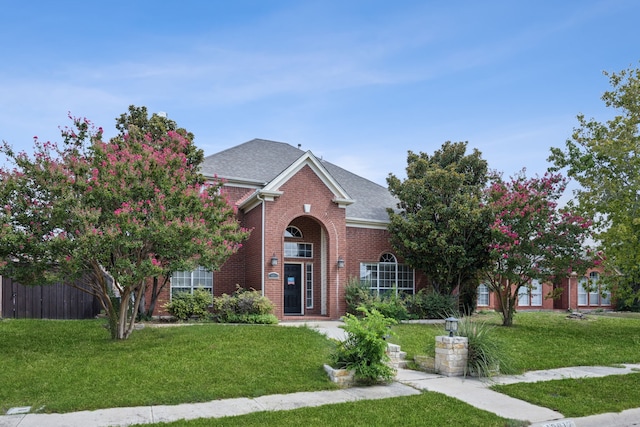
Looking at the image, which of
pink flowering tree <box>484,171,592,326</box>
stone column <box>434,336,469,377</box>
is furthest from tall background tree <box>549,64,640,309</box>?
stone column <box>434,336,469,377</box>

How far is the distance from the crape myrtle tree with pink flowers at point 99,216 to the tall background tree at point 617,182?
1062 centimetres

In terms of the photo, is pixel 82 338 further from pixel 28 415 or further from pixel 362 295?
pixel 362 295

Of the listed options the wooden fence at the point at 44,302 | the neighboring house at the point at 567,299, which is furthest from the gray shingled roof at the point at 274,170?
the neighboring house at the point at 567,299

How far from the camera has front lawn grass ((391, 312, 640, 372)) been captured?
11492 millimetres

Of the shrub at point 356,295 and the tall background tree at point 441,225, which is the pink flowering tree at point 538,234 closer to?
the tall background tree at point 441,225

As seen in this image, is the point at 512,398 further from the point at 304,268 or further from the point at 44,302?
the point at 44,302

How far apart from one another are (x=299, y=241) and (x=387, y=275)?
4.31 m

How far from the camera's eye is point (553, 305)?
100 ft

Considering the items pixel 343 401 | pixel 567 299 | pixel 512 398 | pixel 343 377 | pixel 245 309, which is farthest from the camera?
pixel 567 299

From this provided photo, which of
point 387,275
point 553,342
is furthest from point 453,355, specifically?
point 387,275

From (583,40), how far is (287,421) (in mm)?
11087

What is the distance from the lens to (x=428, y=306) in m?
20.0

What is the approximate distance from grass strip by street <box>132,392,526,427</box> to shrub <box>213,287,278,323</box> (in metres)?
9.43

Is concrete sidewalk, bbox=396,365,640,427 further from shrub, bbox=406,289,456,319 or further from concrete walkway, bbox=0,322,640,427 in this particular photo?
shrub, bbox=406,289,456,319
